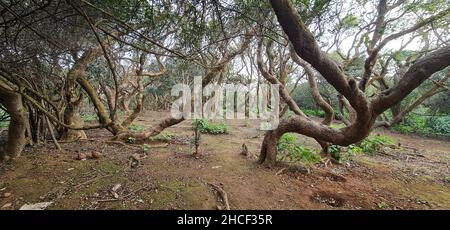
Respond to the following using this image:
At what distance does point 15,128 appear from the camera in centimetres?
460

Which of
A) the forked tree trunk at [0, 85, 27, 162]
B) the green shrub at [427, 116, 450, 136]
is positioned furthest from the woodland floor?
the green shrub at [427, 116, 450, 136]

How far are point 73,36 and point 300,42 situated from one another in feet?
11.2

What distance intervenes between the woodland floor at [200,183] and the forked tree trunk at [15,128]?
0.74 ft

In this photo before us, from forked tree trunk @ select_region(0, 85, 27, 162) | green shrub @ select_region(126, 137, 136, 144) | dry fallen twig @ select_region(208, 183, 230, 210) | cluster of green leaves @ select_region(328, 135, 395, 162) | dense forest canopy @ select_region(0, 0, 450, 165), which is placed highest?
dense forest canopy @ select_region(0, 0, 450, 165)

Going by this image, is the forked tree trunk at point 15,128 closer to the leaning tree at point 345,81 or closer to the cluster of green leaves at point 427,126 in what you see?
the leaning tree at point 345,81

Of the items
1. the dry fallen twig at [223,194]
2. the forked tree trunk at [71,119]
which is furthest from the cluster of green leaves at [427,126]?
the forked tree trunk at [71,119]

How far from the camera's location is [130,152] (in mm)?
5816

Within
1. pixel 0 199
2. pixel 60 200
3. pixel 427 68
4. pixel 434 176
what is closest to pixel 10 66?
pixel 0 199

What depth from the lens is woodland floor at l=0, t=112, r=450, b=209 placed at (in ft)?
10.9

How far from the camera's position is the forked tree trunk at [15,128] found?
432 cm

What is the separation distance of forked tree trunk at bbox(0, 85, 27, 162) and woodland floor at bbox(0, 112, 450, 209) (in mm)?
224

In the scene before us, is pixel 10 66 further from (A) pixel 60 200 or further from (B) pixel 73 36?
(A) pixel 60 200

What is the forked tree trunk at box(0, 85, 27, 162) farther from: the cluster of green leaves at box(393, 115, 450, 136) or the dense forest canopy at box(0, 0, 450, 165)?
the cluster of green leaves at box(393, 115, 450, 136)

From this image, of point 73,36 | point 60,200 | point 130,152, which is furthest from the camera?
point 130,152
